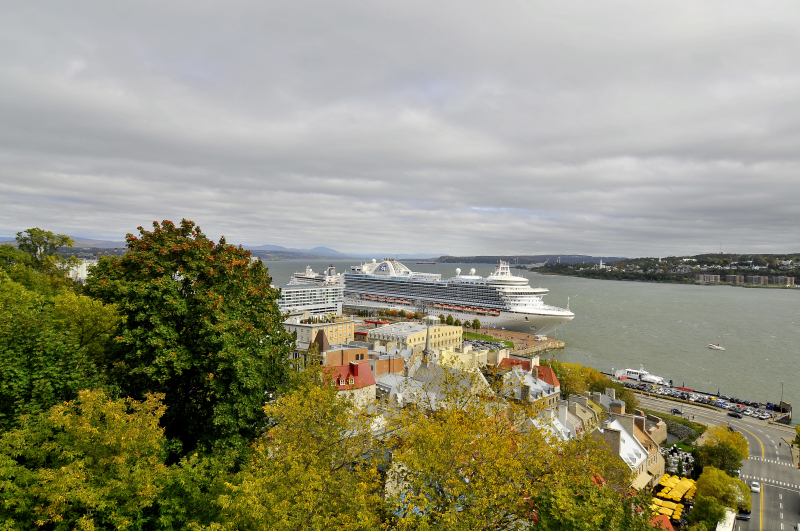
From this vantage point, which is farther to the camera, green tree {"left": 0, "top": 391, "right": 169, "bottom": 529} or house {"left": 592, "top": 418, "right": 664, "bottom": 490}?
house {"left": 592, "top": 418, "right": 664, "bottom": 490}

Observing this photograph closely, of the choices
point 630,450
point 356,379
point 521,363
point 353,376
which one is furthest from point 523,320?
point 356,379

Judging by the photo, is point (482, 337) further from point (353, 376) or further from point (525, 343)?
point (353, 376)

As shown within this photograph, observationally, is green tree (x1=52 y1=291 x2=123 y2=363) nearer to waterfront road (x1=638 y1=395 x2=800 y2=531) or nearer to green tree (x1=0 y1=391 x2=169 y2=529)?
green tree (x1=0 y1=391 x2=169 y2=529)

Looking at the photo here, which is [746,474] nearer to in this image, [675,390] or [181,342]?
[675,390]

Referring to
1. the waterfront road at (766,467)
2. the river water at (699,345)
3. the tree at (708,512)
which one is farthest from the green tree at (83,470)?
the river water at (699,345)

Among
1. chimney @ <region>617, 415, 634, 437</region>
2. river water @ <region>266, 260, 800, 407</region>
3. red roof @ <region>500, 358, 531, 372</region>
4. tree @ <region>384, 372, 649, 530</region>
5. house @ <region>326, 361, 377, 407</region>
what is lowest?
river water @ <region>266, 260, 800, 407</region>

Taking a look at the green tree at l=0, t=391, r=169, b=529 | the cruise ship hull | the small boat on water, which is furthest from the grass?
the green tree at l=0, t=391, r=169, b=529

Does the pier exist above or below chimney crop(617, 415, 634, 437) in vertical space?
below

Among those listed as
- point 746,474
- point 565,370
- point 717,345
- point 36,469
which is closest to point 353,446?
point 36,469
